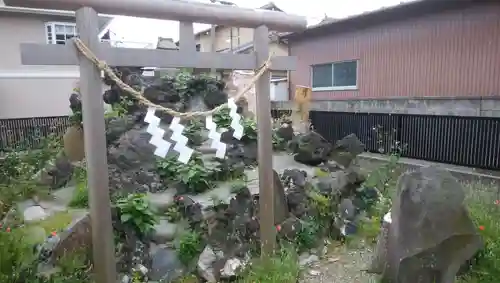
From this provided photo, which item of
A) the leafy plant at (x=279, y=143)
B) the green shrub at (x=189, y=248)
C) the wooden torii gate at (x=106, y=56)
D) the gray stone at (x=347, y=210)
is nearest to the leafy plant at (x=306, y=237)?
the gray stone at (x=347, y=210)

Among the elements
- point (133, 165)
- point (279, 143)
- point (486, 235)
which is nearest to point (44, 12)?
point (133, 165)

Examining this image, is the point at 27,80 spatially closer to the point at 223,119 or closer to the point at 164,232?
the point at 223,119

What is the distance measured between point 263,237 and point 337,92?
32.1 ft

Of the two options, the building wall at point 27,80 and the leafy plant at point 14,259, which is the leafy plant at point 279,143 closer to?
the leafy plant at point 14,259

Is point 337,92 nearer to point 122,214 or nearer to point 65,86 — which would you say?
point 122,214

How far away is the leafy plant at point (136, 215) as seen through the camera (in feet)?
13.8

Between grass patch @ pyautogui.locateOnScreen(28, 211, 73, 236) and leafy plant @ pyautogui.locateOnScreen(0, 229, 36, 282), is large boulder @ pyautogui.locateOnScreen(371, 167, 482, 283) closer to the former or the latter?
leafy plant @ pyautogui.locateOnScreen(0, 229, 36, 282)

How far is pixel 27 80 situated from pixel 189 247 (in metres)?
13.3

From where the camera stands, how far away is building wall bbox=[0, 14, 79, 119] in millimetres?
13570

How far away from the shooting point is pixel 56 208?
5.34 m

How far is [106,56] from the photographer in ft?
10.2

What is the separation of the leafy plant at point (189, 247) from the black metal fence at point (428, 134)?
6.09 metres

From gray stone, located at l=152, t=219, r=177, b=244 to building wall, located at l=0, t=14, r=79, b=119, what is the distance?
12247 mm

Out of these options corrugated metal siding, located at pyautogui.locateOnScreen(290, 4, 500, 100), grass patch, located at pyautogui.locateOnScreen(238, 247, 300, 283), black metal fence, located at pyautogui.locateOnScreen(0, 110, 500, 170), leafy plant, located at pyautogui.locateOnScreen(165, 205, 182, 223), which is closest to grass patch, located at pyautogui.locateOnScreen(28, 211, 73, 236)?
leafy plant, located at pyautogui.locateOnScreen(165, 205, 182, 223)
